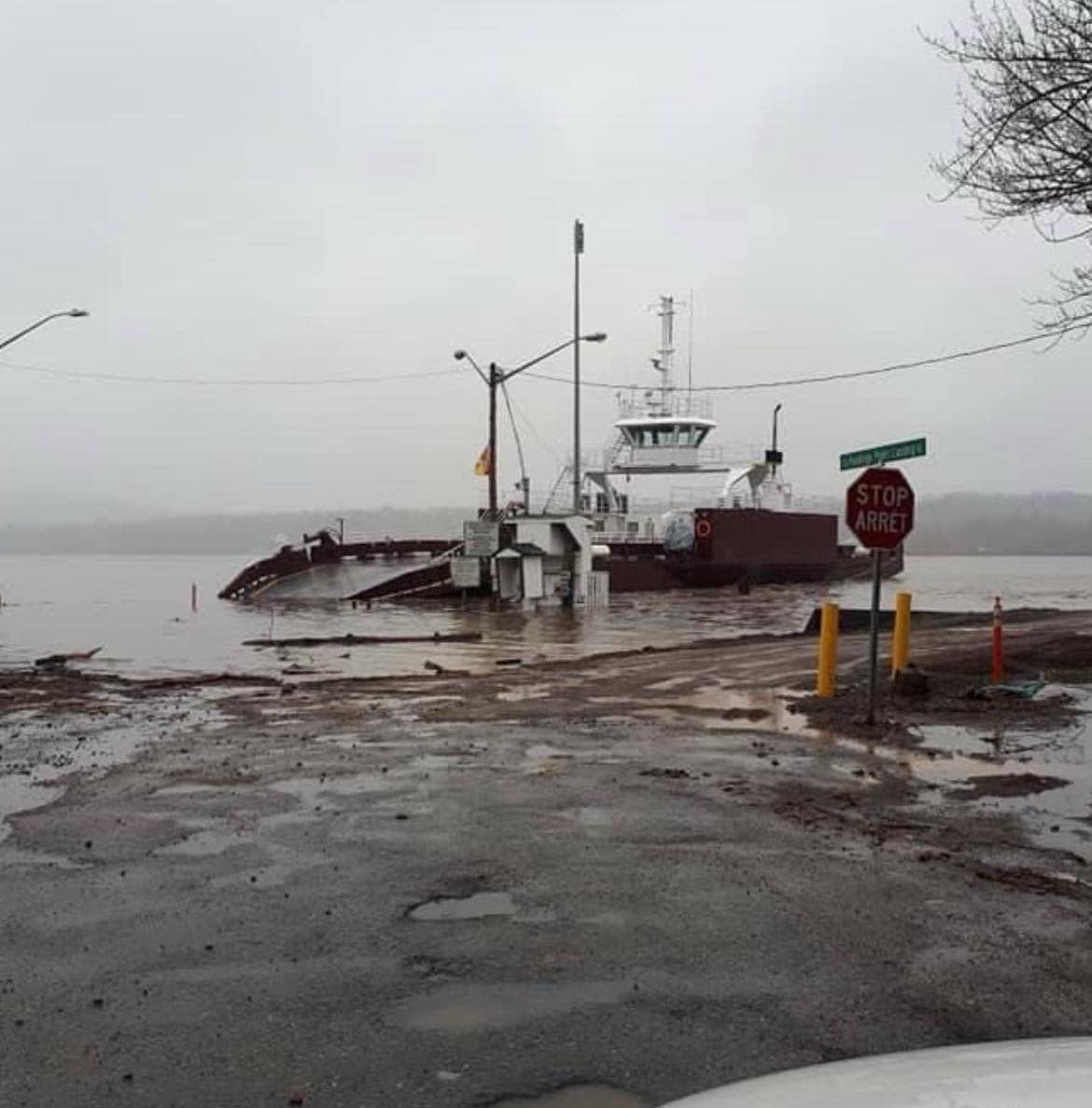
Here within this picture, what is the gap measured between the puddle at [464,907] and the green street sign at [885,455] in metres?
6.83

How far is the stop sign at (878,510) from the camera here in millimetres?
10531

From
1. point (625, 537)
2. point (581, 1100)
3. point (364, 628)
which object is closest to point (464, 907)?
point (581, 1100)

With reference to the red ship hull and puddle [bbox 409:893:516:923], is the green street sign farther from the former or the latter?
the red ship hull

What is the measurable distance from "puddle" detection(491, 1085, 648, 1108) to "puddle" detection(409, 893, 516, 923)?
1.72 m

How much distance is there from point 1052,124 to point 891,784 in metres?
5.83

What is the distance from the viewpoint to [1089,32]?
936 cm

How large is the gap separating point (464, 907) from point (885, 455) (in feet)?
23.3

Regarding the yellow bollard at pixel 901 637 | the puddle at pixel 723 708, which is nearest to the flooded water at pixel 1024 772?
the puddle at pixel 723 708

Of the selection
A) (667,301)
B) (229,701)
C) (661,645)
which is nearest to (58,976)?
(229,701)

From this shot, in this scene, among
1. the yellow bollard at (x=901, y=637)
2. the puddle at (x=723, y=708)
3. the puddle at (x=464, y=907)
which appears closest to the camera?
the puddle at (x=464, y=907)

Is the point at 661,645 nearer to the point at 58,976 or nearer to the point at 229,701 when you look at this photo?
the point at 229,701

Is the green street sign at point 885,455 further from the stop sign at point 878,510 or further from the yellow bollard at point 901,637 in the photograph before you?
the yellow bollard at point 901,637

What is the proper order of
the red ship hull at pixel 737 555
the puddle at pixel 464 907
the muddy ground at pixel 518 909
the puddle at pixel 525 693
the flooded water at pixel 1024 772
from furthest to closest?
the red ship hull at pixel 737 555, the puddle at pixel 525 693, the flooded water at pixel 1024 772, the puddle at pixel 464 907, the muddy ground at pixel 518 909

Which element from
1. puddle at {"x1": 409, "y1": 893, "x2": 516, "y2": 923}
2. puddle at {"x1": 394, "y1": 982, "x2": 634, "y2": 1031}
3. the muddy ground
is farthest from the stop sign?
puddle at {"x1": 394, "y1": 982, "x2": 634, "y2": 1031}
